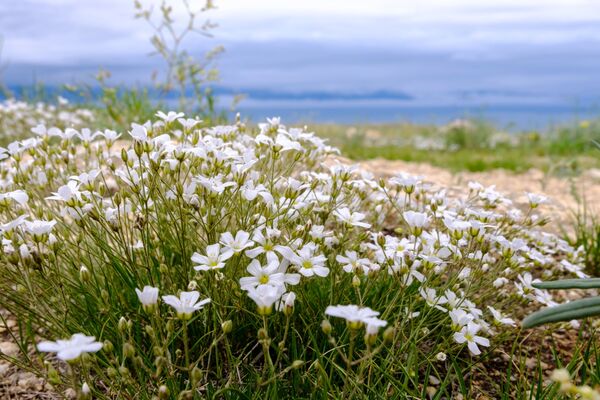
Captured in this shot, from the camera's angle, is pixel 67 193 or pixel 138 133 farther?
pixel 138 133

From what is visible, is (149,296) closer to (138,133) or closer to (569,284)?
(138,133)

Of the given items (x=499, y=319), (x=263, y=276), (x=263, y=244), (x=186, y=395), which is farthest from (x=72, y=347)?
(x=499, y=319)

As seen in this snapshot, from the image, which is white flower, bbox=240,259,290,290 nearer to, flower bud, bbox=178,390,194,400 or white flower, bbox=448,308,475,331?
flower bud, bbox=178,390,194,400

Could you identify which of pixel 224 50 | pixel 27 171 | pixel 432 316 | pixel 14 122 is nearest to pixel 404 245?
pixel 432 316

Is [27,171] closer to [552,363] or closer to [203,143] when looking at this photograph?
[203,143]

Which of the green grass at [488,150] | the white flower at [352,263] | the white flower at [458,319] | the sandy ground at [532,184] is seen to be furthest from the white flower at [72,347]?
the green grass at [488,150]
